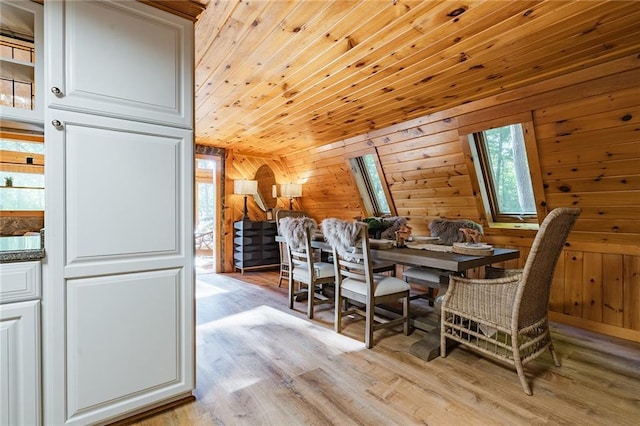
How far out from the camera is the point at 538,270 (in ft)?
6.36

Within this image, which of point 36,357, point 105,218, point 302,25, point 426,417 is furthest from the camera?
point 302,25

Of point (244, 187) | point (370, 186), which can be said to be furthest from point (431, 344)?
point (244, 187)

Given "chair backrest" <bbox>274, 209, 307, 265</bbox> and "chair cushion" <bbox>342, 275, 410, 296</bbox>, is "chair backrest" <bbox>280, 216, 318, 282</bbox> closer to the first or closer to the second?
"chair backrest" <bbox>274, 209, 307, 265</bbox>

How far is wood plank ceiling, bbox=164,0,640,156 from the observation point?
173cm

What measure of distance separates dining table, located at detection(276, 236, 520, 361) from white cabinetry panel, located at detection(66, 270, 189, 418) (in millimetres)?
1596

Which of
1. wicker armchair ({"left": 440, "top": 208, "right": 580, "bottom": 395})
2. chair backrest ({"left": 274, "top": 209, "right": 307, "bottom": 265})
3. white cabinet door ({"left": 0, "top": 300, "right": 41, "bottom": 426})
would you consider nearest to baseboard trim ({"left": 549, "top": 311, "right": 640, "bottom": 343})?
wicker armchair ({"left": 440, "top": 208, "right": 580, "bottom": 395})

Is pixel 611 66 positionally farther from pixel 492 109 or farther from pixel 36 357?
pixel 36 357

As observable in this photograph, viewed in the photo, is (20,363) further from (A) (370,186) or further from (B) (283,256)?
(A) (370,186)

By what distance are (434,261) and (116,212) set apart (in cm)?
198

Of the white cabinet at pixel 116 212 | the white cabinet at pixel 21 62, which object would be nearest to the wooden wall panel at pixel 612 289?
the white cabinet at pixel 116 212

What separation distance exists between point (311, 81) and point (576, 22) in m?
1.79

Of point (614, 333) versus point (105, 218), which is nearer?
point (105, 218)

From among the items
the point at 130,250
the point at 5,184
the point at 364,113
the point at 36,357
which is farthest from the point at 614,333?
the point at 5,184

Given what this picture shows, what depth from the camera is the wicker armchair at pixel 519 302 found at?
1.87 meters
